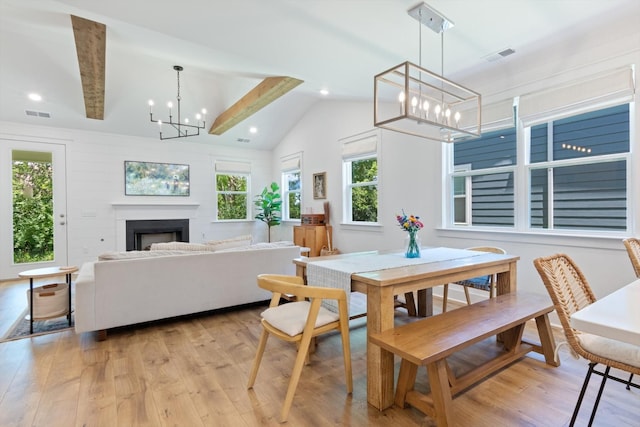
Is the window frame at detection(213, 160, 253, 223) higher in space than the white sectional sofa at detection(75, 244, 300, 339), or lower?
higher

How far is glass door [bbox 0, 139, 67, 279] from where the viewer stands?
199 inches

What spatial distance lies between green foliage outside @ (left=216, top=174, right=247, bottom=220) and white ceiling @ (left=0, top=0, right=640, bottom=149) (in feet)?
8.09

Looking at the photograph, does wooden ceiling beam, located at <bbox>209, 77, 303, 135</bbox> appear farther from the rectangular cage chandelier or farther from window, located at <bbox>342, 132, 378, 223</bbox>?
the rectangular cage chandelier

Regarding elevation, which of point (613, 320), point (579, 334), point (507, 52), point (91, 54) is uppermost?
point (91, 54)

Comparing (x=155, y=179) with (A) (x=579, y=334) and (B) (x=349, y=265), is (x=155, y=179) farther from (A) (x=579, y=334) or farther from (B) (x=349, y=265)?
(A) (x=579, y=334)

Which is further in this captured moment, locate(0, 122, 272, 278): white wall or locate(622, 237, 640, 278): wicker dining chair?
locate(0, 122, 272, 278): white wall

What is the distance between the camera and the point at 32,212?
17.4 feet

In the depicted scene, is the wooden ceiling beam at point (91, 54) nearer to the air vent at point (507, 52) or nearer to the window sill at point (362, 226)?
the air vent at point (507, 52)

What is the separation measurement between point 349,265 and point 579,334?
130 centimetres

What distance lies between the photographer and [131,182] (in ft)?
19.9

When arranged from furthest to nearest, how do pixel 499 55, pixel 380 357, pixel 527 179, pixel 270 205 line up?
pixel 270 205 → pixel 527 179 → pixel 499 55 → pixel 380 357

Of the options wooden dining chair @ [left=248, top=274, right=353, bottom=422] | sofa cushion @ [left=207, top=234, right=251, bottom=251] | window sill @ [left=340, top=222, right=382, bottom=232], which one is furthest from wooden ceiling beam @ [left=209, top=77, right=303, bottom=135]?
wooden dining chair @ [left=248, top=274, right=353, bottom=422]

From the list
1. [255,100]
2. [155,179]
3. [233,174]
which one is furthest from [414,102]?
[233,174]

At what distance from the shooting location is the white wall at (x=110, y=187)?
18.1ft
